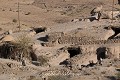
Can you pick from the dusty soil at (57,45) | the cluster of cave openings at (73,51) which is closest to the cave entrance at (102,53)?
the dusty soil at (57,45)

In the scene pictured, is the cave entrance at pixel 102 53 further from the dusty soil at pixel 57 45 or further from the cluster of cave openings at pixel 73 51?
the cluster of cave openings at pixel 73 51

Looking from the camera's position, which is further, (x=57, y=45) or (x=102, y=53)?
(x=57, y=45)

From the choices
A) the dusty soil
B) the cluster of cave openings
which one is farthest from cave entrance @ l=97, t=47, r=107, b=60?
the cluster of cave openings

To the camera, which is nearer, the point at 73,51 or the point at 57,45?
the point at 73,51

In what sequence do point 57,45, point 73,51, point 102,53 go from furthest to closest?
point 57,45, point 73,51, point 102,53

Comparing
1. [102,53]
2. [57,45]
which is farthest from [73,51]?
[102,53]

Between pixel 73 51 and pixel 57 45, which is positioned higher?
pixel 57 45

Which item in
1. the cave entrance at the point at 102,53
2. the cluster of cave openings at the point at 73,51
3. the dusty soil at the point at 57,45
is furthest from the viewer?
the cluster of cave openings at the point at 73,51

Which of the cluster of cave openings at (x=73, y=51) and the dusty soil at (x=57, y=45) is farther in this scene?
the cluster of cave openings at (x=73, y=51)

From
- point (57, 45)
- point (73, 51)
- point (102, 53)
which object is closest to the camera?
point (102, 53)

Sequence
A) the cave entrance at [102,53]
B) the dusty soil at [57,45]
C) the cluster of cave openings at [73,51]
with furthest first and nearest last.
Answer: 1. the cluster of cave openings at [73,51]
2. the cave entrance at [102,53]
3. the dusty soil at [57,45]

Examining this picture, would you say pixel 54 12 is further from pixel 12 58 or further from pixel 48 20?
pixel 12 58

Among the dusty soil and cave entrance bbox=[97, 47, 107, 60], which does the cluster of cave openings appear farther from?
cave entrance bbox=[97, 47, 107, 60]

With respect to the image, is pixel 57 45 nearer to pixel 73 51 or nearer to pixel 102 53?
pixel 73 51
